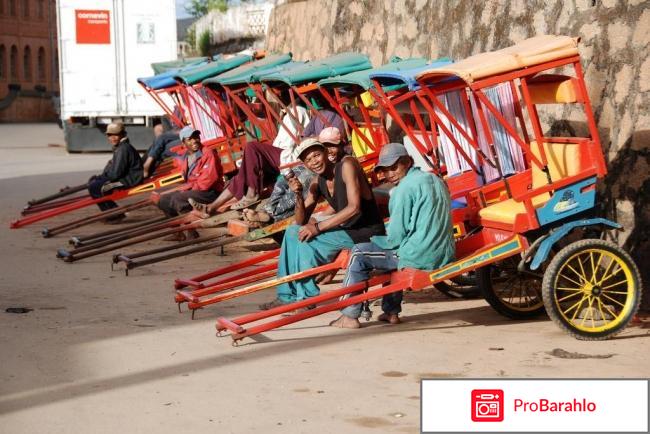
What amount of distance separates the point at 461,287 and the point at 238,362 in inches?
99.4

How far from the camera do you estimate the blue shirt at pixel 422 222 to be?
23.2 ft

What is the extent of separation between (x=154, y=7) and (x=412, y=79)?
53.8 ft

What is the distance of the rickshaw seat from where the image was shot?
728cm

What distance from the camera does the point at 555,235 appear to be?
6953mm

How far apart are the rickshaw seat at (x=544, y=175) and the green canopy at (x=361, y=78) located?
86.0 inches

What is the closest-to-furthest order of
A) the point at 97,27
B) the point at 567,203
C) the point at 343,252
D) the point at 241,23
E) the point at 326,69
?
the point at 567,203
the point at 343,252
the point at 326,69
the point at 97,27
the point at 241,23

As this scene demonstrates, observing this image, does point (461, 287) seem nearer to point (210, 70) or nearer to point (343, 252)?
point (343, 252)

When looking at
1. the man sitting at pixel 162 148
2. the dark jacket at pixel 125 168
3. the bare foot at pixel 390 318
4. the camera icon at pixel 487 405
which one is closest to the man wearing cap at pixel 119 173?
the dark jacket at pixel 125 168

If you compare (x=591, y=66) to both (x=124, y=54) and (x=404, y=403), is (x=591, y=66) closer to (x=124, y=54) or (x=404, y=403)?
(x=404, y=403)

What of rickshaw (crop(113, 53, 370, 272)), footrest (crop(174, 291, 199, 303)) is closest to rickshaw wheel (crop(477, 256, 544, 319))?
footrest (crop(174, 291, 199, 303))

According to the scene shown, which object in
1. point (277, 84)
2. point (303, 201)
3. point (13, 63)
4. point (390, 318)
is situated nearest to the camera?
point (390, 318)

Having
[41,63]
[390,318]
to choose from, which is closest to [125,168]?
[390,318]

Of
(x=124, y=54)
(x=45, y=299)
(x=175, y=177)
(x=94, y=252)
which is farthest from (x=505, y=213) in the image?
(x=124, y=54)

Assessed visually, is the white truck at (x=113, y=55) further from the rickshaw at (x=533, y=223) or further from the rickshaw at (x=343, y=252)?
the rickshaw at (x=533, y=223)
